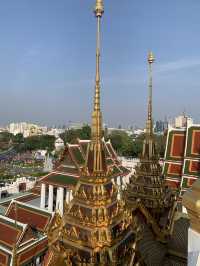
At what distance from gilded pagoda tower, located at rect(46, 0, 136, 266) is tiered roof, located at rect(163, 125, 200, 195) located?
852 centimetres

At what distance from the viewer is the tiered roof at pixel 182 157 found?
13.0 meters

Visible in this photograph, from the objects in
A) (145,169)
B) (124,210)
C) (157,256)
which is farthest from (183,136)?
(124,210)

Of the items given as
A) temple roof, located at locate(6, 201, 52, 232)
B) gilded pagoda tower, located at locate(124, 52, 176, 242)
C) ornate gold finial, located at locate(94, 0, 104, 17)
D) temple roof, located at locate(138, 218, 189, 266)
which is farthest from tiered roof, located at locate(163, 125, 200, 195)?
ornate gold finial, located at locate(94, 0, 104, 17)

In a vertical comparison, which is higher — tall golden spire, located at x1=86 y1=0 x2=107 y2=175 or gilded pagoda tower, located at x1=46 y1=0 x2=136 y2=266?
tall golden spire, located at x1=86 y1=0 x2=107 y2=175

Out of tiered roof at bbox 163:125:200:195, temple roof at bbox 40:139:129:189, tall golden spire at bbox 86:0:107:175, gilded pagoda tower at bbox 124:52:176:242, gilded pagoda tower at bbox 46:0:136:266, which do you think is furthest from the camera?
temple roof at bbox 40:139:129:189

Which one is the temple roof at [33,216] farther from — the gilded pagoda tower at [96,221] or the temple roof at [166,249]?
the gilded pagoda tower at [96,221]

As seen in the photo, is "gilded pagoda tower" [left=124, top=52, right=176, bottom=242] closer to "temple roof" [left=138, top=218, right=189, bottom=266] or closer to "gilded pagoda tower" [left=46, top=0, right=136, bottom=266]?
"temple roof" [left=138, top=218, right=189, bottom=266]

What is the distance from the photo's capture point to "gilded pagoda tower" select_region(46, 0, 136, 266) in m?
4.53

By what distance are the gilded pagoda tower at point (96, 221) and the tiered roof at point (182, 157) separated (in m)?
8.52

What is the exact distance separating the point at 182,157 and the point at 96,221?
10238mm

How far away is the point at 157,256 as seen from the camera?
6.77m

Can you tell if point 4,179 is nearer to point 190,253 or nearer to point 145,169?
point 145,169

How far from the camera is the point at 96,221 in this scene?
4.62m

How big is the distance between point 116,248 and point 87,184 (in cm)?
129
